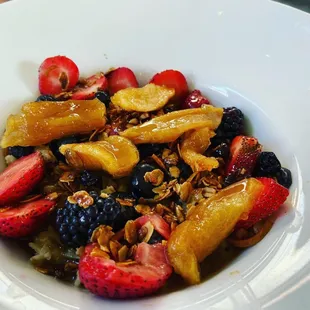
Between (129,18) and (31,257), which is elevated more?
(129,18)

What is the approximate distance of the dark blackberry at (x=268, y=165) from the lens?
1.33 meters

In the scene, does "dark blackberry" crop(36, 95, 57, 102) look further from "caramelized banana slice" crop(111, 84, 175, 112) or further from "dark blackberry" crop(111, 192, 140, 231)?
"dark blackberry" crop(111, 192, 140, 231)

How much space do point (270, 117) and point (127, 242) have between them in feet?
1.99

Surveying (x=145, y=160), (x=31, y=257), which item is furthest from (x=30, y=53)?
(x=31, y=257)

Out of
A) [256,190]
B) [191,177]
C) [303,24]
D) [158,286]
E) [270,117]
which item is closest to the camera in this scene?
[158,286]

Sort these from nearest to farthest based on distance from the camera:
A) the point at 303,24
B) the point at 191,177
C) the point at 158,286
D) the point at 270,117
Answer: the point at 158,286, the point at 191,177, the point at 270,117, the point at 303,24

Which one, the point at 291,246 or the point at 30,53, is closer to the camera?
the point at 291,246

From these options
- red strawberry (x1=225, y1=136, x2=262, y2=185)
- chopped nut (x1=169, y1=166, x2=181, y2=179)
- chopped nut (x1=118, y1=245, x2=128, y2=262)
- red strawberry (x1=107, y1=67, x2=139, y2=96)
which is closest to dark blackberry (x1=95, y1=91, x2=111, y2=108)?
red strawberry (x1=107, y1=67, x2=139, y2=96)

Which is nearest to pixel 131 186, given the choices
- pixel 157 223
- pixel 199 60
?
pixel 157 223

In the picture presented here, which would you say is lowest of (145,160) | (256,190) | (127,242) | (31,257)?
(31,257)

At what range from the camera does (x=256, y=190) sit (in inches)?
47.8

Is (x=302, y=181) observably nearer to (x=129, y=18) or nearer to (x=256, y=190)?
(x=256, y=190)

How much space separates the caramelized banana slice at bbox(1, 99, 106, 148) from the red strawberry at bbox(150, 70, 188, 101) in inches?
10.4

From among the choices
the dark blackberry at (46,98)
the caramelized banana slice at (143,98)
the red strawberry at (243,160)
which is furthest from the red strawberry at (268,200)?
the dark blackberry at (46,98)
